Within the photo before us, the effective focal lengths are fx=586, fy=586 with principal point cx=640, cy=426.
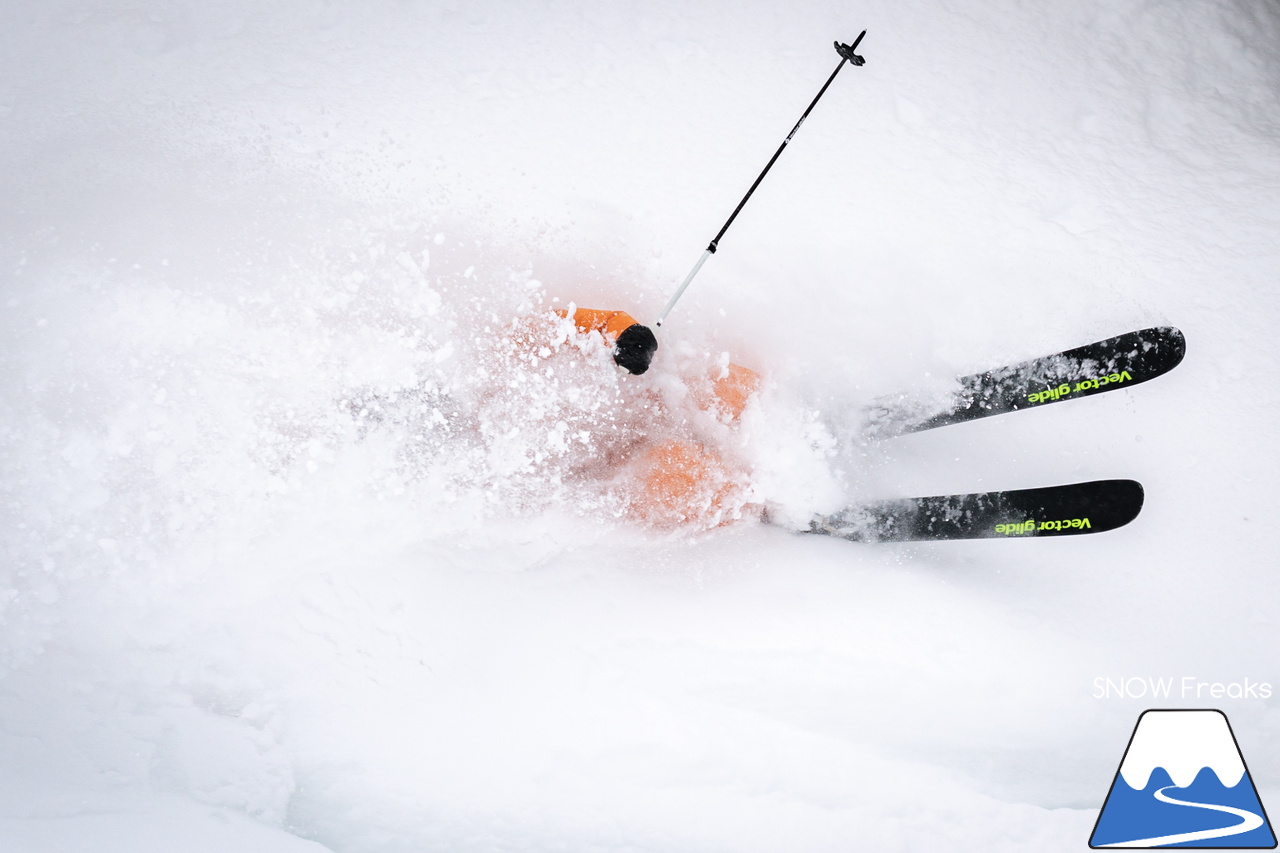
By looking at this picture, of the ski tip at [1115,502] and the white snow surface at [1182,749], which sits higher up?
the ski tip at [1115,502]

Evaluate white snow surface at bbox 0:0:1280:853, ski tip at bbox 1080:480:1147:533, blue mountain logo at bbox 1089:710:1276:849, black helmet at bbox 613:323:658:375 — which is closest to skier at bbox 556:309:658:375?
black helmet at bbox 613:323:658:375

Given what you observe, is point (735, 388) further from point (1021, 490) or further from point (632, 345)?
point (1021, 490)

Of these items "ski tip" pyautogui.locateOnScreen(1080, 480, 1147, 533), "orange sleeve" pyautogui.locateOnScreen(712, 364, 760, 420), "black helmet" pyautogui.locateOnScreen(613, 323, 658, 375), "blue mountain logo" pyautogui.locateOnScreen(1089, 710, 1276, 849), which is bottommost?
"blue mountain logo" pyautogui.locateOnScreen(1089, 710, 1276, 849)

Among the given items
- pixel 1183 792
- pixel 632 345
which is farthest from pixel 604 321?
pixel 1183 792

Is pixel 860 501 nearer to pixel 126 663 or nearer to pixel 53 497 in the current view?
pixel 126 663

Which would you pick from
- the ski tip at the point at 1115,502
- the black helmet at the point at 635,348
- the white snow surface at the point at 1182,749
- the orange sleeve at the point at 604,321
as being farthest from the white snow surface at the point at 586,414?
the black helmet at the point at 635,348

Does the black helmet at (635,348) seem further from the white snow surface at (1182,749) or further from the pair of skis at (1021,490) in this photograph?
the white snow surface at (1182,749)

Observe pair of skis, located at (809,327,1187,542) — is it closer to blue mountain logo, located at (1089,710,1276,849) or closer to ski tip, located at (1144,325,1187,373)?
ski tip, located at (1144,325,1187,373)

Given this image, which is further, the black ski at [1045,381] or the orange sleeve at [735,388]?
the orange sleeve at [735,388]

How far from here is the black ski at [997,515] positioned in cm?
216

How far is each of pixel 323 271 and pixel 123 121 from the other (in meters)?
1.26

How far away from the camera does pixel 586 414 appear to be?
266 centimetres

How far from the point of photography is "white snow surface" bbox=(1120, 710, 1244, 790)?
2.08 meters

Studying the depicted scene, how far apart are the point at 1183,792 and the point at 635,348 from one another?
7.96ft
